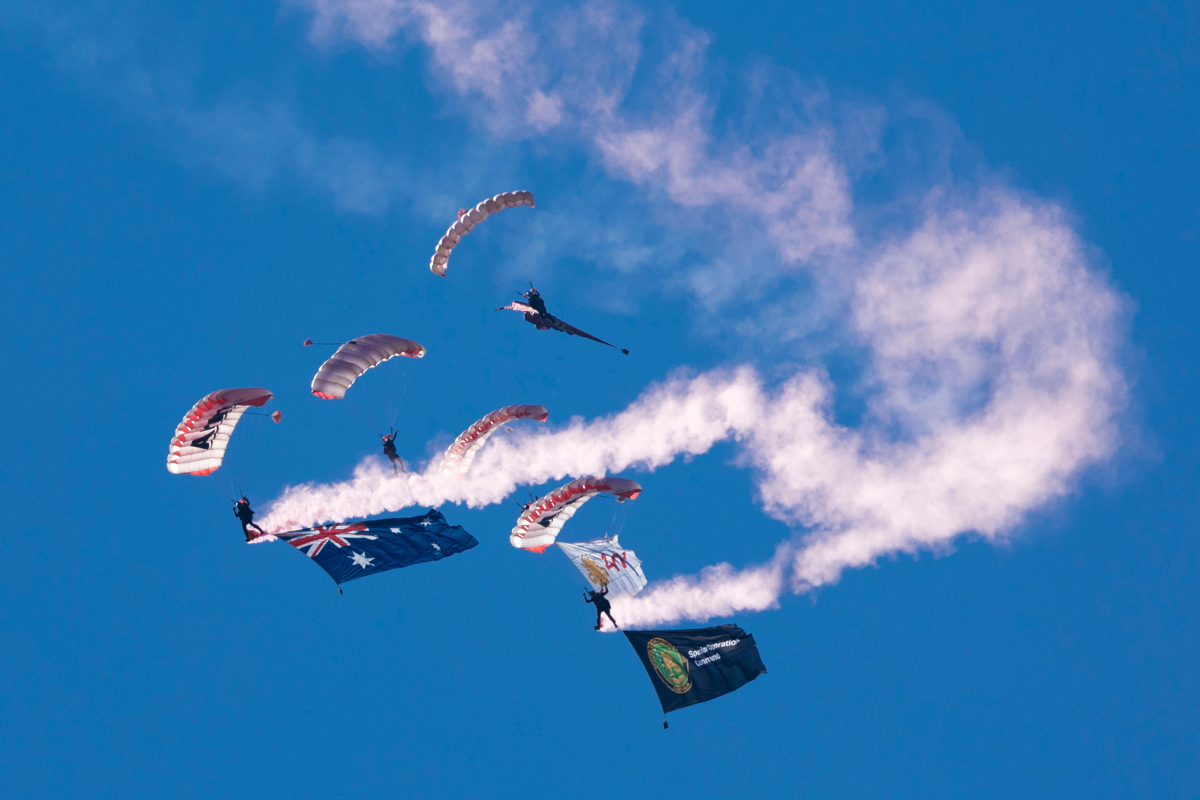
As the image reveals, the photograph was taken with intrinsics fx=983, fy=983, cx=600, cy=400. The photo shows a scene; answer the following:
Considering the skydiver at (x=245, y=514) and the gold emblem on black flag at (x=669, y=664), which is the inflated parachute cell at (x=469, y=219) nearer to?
the skydiver at (x=245, y=514)

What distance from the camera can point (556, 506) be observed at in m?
24.8

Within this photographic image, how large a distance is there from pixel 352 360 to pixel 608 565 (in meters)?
9.34

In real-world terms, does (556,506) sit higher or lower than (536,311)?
lower

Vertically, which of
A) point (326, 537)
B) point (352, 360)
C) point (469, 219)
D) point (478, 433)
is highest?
point (469, 219)

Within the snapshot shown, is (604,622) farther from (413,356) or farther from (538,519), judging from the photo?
(413,356)

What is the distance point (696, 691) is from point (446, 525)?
881 centimetres

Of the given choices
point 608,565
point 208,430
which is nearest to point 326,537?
point 208,430

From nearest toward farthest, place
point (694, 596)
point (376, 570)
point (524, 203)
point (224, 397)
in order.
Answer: point (224, 397), point (376, 570), point (524, 203), point (694, 596)

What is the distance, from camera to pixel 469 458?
92.4 feet

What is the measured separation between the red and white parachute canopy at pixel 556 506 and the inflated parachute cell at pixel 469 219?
787cm

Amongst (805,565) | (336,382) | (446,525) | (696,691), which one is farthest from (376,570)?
(805,565)

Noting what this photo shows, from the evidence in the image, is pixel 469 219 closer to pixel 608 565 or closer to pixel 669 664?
pixel 608 565

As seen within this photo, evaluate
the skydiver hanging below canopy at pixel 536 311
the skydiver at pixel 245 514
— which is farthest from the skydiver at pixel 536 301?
the skydiver at pixel 245 514

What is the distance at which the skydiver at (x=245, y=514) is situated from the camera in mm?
27109
